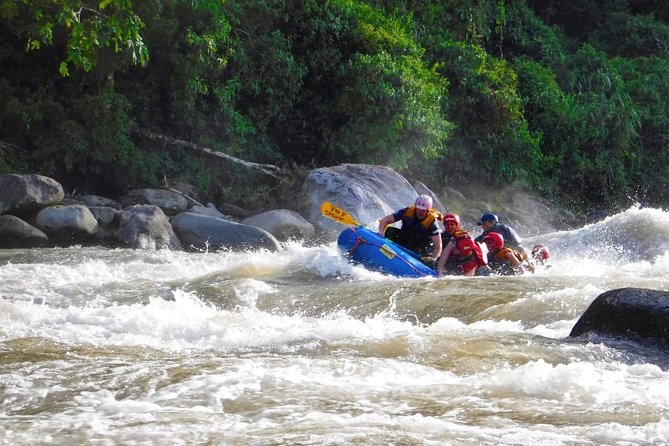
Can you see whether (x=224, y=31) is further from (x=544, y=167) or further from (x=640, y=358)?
(x=640, y=358)

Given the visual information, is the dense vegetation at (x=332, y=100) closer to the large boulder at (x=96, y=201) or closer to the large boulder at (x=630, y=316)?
the large boulder at (x=96, y=201)

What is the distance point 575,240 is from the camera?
13672 mm

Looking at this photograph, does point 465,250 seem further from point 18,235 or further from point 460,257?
point 18,235

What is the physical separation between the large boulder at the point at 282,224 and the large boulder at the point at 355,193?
17.8 inches

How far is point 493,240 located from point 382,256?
1.37m

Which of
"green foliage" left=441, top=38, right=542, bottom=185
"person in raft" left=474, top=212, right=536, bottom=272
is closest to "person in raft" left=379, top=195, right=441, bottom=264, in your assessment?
"person in raft" left=474, top=212, right=536, bottom=272

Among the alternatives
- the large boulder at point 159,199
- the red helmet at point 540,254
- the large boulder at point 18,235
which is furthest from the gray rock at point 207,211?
the red helmet at point 540,254

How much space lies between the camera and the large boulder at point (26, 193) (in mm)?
11828

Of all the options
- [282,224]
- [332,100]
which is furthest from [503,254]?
[332,100]

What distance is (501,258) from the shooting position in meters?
10.1

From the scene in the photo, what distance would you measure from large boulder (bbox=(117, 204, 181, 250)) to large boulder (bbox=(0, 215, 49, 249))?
989mm

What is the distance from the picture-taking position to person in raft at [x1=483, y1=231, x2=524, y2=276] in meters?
10.0

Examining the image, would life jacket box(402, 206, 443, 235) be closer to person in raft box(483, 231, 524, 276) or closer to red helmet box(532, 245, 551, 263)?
person in raft box(483, 231, 524, 276)

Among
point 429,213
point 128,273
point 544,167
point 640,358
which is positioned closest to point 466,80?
point 544,167
